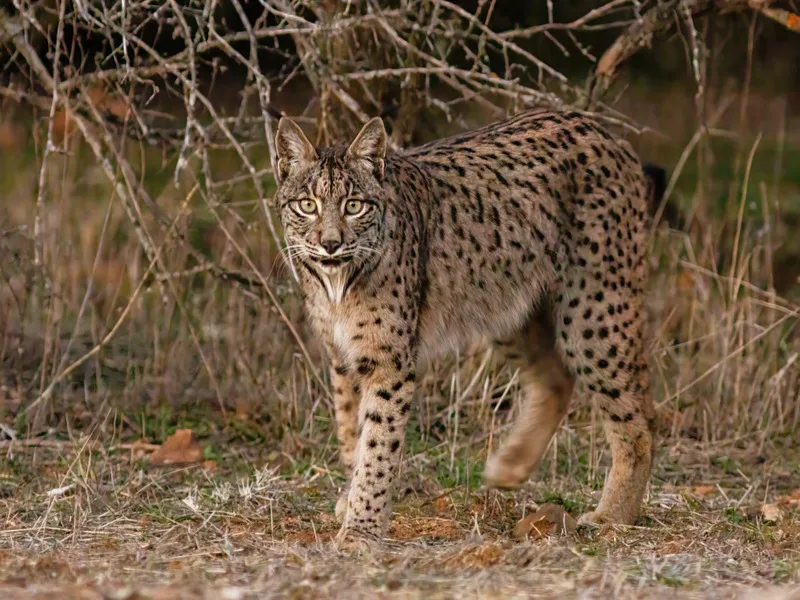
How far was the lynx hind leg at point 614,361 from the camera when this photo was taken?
230 inches

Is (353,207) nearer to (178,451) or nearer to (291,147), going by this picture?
(291,147)

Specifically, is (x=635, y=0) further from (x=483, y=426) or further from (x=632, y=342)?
(x=483, y=426)

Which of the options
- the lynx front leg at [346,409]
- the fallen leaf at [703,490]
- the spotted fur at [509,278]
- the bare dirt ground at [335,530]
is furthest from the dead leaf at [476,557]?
the fallen leaf at [703,490]

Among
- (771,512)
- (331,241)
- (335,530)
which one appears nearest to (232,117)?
(331,241)

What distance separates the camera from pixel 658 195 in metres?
7.07

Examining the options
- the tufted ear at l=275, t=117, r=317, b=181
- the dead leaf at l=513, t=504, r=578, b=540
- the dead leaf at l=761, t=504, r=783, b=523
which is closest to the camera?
the dead leaf at l=513, t=504, r=578, b=540

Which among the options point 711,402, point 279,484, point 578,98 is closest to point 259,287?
point 279,484

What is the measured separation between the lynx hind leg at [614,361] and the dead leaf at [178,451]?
1.77 meters

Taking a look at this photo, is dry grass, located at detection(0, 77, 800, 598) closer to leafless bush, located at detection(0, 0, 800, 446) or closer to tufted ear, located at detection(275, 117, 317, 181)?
leafless bush, located at detection(0, 0, 800, 446)

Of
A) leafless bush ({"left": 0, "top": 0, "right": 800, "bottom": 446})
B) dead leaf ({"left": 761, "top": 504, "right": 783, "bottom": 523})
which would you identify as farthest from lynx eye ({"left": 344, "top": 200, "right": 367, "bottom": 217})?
dead leaf ({"left": 761, "top": 504, "right": 783, "bottom": 523})

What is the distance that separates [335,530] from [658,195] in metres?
2.72

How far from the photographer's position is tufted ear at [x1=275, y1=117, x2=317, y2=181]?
17.2ft

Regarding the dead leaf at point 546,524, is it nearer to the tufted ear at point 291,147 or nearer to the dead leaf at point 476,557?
the dead leaf at point 476,557

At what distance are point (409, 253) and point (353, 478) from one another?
2.94 ft
